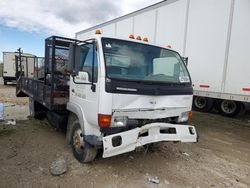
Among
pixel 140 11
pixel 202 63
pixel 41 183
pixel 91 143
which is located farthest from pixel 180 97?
pixel 140 11

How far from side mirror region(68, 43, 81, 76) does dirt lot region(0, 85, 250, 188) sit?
163 cm

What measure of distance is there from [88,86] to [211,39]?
17.1ft

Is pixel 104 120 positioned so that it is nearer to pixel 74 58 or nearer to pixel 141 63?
pixel 74 58

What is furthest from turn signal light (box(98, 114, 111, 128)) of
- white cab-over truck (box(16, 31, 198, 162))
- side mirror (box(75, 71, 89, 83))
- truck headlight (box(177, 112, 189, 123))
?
truck headlight (box(177, 112, 189, 123))

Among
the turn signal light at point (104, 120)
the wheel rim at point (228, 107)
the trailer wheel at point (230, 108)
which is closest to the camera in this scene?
the turn signal light at point (104, 120)

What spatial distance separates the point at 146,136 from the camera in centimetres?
344

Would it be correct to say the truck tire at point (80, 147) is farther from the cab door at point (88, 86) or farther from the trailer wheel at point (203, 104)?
the trailer wheel at point (203, 104)

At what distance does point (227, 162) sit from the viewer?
4355 mm

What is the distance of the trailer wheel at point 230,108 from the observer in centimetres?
852

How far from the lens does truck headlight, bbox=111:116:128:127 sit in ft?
10.6

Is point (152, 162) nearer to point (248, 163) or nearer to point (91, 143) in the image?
point (91, 143)

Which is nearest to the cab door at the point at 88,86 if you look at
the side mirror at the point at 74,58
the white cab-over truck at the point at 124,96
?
the white cab-over truck at the point at 124,96

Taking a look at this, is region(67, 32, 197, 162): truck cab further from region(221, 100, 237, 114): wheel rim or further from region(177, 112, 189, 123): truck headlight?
region(221, 100, 237, 114): wheel rim

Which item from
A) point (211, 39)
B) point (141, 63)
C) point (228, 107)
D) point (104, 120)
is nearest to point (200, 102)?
point (228, 107)
